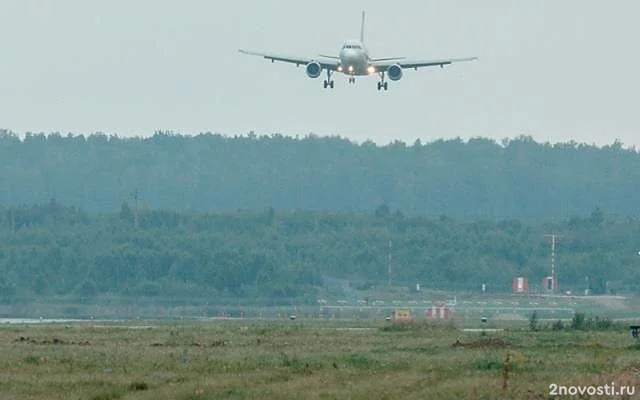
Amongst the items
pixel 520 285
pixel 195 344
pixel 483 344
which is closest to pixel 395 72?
pixel 520 285

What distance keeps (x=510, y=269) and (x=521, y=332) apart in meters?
95.2

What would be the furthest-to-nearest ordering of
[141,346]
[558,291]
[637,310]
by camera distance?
[558,291], [637,310], [141,346]

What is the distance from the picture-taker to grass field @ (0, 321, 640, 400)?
46969 millimetres

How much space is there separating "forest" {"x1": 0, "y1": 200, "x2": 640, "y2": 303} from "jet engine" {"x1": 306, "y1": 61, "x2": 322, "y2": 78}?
4372 cm

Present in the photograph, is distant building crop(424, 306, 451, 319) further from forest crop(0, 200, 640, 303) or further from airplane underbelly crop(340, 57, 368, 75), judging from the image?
forest crop(0, 200, 640, 303)

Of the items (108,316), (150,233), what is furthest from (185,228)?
(108,316)

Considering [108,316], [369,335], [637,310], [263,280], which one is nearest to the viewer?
[369,335]

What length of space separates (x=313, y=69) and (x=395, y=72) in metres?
3.94

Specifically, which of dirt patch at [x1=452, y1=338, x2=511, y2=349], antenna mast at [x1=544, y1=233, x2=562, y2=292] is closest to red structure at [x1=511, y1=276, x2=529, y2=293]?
antenna mast at [x1=544, y1=233, x2=562, y2=292]

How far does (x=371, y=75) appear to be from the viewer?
363ft

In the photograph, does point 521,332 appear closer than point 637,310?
Yes

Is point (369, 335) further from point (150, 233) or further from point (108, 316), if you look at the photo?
point (150, 233)

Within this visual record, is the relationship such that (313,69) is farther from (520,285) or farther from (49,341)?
(49,341)

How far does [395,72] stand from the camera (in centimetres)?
10775
